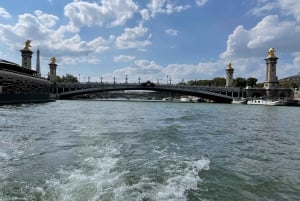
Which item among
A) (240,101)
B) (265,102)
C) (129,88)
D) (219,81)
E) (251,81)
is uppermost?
(251,81)

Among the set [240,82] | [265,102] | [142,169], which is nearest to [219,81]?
[240,82]

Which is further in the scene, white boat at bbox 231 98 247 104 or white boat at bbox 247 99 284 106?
white boat at bbox 231 98 247 104

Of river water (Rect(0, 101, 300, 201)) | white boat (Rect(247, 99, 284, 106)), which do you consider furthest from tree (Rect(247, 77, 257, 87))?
river water (Rect(0, 101, 300, 201))

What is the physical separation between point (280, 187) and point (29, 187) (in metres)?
6.49

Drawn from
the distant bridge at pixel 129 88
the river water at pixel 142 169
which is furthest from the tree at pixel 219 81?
the river water at pixel 142 169

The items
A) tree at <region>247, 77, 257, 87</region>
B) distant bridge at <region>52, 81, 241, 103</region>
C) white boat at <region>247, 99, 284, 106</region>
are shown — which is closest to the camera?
white boat at <region>247, 99, 284, 106</region>

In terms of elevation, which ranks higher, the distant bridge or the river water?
the distant bridge

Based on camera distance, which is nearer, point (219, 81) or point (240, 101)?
point (240, 101)

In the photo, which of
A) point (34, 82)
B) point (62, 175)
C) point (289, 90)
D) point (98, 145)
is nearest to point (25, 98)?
point (34, 82)

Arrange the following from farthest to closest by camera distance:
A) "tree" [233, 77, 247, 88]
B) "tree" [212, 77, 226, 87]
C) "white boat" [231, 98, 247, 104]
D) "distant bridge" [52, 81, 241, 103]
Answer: "tree" [212, 77, 226, 87], "tree" [233, 77, 247, 88], "distant bridge" [52, 81, 241, 103], "white boat" [231, 98, 247, 104]

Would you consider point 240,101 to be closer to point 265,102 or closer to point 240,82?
point 265,102

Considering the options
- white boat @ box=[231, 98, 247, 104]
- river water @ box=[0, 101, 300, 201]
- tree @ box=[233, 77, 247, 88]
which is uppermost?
tree @ box=[233, 77, 247, 88]

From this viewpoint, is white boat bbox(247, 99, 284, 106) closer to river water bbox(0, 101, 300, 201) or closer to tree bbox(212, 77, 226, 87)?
tree bbox(212, 77, 226, 87)

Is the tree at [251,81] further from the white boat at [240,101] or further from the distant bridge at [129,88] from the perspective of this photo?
the white boat at [240,101]
